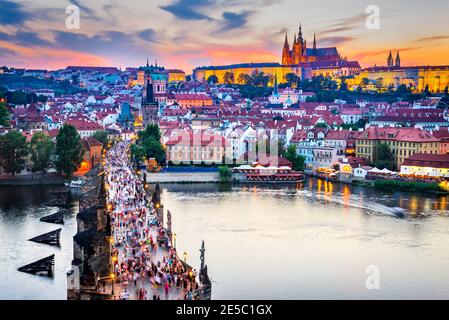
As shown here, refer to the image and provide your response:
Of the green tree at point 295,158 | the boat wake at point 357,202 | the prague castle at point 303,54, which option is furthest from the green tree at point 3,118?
the prague castle at point 303,54

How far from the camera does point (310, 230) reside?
9.26 m

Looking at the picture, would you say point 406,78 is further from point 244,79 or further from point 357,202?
point 357,202

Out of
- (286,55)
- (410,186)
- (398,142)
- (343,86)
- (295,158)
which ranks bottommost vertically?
(410,186)

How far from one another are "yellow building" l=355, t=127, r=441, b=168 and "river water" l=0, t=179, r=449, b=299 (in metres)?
3.40

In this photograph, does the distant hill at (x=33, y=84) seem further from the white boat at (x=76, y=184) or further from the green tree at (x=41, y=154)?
the white boat at (x=76, y=184)

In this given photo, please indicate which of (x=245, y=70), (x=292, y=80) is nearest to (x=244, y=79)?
(x=245, y=70)

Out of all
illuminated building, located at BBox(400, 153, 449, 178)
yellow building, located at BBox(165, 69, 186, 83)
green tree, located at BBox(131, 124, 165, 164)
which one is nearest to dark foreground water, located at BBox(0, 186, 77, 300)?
green tree, located at BBox(131, 124, 165, 164)

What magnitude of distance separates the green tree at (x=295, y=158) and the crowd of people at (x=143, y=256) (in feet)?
20.9

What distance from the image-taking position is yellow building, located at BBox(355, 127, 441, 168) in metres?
16.2

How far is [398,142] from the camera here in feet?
54.2

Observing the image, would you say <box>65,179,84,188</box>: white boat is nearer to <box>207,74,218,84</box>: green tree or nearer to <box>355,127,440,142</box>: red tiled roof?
<box>355,127,440,142</box>: red tiled roof

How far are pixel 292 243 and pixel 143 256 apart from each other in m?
2.57
